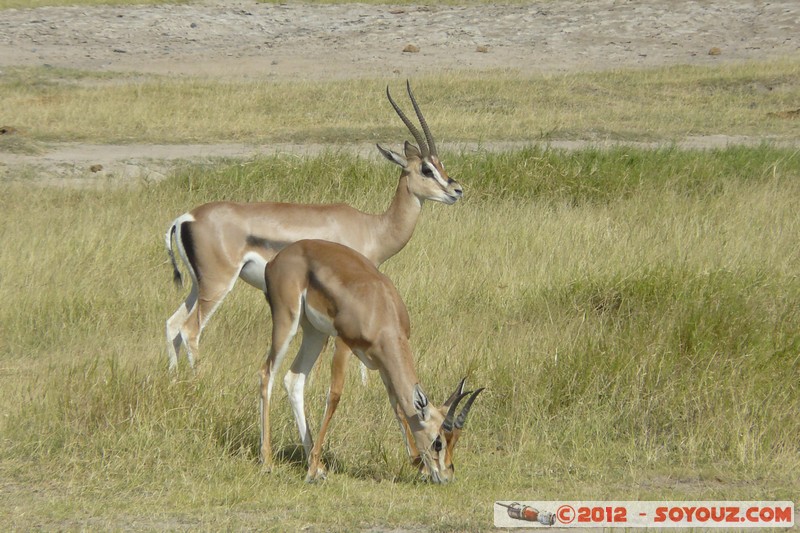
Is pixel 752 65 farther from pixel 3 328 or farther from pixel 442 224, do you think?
pixel 3 328

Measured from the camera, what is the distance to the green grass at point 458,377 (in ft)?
16.3

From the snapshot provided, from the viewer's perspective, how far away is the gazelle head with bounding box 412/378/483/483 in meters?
4.72

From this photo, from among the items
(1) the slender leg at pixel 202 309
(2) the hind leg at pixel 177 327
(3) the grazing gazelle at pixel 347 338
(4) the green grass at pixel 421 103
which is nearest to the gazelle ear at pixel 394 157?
(1) the slender leg at pixel 202 309

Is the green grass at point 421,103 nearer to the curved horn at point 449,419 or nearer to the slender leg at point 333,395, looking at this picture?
the slender leg at point 333,395

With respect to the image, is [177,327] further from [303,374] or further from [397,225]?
[303,374]

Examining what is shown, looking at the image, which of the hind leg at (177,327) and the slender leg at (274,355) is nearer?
the slender leg at (274,355)

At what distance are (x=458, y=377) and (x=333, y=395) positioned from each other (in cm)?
147

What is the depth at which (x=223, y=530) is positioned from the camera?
4461 millimetres

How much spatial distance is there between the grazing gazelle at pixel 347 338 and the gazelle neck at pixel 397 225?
6.00ft

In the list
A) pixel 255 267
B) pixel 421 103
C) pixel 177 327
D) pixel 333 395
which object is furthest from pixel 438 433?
pixel 421 103

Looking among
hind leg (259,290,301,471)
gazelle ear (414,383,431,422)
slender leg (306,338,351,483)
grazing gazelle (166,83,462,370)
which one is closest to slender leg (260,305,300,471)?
hind leg (259,290,301,471)

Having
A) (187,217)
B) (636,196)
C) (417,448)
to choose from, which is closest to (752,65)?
(636,196)

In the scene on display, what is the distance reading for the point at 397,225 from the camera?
7.26m

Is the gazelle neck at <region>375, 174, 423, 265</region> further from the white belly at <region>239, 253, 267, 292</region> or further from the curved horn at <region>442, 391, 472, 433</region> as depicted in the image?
the curved horn at <region>442, 391, 472, 433</region>
